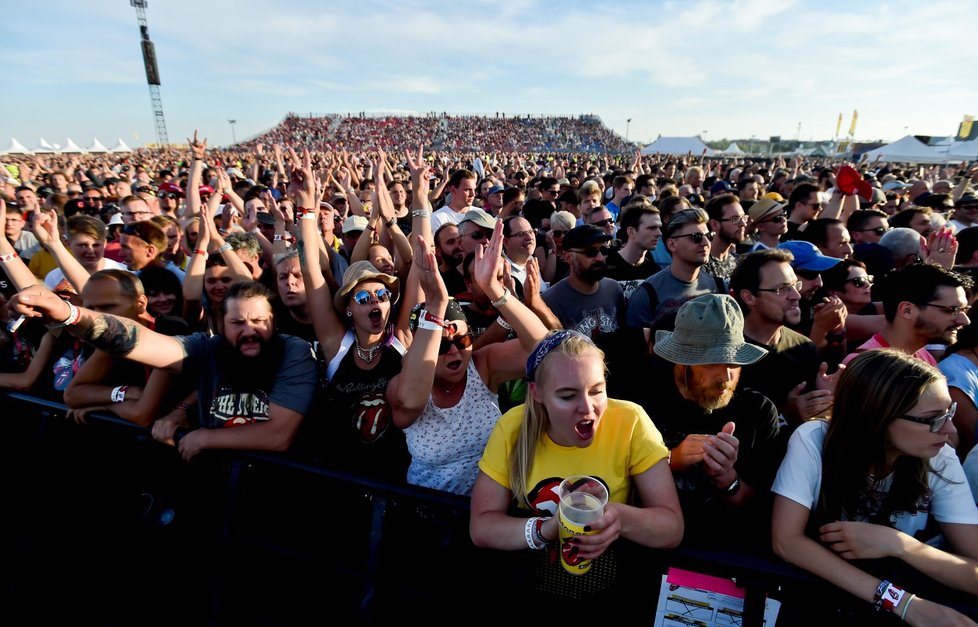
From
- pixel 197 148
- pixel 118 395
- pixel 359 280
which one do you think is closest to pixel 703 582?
pixel 359 280

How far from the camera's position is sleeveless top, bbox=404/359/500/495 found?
249cm

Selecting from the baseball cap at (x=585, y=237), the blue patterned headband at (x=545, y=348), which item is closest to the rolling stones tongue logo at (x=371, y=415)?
the blue patterned headband at (x=545, y=348)

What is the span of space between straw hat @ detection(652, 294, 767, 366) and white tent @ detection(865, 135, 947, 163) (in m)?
27.4

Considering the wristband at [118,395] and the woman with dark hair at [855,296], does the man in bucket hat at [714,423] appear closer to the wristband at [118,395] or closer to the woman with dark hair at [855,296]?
the woman with dark hair at [855,296]

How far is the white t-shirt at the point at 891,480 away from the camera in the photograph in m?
1.89

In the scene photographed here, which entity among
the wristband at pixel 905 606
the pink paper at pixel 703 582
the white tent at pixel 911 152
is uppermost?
the white tent at pixel 911 152

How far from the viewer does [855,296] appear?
11.9 ft

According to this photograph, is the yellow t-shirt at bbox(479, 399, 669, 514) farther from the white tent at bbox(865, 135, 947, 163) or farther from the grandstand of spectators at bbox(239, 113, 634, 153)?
the grandstand of spectators at bbox(239, 113, 634, 153)

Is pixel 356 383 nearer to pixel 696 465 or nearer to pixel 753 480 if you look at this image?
pixel 696 465

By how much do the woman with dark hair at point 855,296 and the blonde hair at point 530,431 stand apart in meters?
2.70

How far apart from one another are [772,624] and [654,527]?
60 centimetres

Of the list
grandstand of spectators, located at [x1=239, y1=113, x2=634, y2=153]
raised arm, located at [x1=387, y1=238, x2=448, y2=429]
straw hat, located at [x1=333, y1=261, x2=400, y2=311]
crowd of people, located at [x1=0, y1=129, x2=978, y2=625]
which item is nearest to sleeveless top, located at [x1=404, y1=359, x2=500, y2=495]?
crowd of people, located at [x1=0, y1=129, x2=978, y2=625]

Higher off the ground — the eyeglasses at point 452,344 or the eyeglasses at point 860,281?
the eyeglasses at point 860,281

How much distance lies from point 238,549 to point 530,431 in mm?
1793
